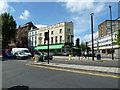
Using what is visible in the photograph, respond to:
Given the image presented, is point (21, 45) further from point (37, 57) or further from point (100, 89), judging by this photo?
point (100, 89)

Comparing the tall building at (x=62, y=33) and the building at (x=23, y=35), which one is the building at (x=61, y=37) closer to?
the tall building at (x=62, y=33)

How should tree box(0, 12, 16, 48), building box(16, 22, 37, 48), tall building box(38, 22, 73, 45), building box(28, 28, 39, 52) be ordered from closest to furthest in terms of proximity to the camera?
tree box(0, 12, 16, 48) → tall building box(38, 22, 73, 45) → building box(28, 28, 39, 52) → building box(16, 22, 37, 48)

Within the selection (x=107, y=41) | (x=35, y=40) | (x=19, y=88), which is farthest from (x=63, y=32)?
(x=107, y=41)

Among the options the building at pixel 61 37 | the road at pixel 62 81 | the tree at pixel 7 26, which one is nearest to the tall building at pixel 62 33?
the building at pixel 61 37

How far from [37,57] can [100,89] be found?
11.9m

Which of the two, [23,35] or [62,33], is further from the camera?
[23,35]

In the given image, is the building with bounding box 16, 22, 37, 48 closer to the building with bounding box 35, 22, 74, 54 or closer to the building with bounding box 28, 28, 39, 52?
the building with bounding box 28, 28, 39, 52

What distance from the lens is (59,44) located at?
3703 cm

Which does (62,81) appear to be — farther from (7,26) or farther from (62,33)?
(7,26)

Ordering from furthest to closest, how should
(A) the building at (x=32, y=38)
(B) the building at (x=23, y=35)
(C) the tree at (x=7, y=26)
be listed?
(B) the building at (x=23, y=35)
(A) the building at (x=32, y=38)
(C) the tree at (x=7, y=26)

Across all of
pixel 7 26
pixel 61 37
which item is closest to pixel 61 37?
pixel 61 37

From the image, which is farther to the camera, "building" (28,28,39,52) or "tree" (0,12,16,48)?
"building" (28,28,39,52)

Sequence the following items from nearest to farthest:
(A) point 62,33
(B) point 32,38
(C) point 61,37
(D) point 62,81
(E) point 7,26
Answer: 1. (D) point 62,81
2. (E) point 7,26
3. (A) point 62,33
4. (C) point 61,37
5. (B) point 32,38

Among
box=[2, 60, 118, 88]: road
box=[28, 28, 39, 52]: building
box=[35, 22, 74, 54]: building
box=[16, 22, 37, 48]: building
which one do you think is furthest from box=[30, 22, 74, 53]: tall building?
box=[2, 60, 118, 88]: road
